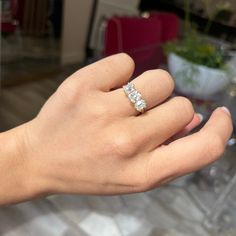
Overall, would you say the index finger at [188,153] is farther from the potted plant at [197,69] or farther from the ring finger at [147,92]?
the potted plant at [197,69]

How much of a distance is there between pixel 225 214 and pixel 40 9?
2537mm

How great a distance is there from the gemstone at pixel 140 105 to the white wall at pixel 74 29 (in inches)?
117

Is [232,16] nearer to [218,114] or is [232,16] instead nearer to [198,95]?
[198,95]

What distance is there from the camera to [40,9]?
2889 millimetres

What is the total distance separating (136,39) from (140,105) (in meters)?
1.38

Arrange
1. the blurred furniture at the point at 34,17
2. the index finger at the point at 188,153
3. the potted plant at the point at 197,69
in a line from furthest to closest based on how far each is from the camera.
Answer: the blurred furniture at the point at 34,17 → the potted plant at the point at 197,69 → the index finger at the point at 188,153

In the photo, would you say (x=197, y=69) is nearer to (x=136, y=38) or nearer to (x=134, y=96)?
(x=134, y=96)

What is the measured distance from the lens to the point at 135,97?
0.40 metres

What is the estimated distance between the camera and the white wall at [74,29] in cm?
326

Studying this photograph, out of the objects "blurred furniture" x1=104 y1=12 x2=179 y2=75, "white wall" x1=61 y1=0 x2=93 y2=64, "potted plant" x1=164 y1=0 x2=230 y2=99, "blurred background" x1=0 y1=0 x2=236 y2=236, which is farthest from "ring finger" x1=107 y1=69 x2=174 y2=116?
"white wall" x1=61 y1=0 x2=93 y2=64

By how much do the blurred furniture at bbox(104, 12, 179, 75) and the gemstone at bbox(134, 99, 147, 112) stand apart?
0.78 metres

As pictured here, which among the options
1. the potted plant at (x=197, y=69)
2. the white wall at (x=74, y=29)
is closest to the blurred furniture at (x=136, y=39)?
the potted plant at (x=197, y=69)

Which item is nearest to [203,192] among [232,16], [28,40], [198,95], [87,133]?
[198,95]

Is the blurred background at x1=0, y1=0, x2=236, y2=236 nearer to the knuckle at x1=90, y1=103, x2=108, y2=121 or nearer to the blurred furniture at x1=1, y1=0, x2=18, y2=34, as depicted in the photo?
the knuckle at x1=90, y1=103, x2=108, y2=121
